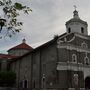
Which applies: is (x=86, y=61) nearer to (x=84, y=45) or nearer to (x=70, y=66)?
(x=84, y=45)

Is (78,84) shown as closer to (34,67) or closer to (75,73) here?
(75,73)

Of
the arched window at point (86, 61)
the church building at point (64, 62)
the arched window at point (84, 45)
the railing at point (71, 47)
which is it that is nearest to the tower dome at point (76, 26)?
the church building at point (64, 62)

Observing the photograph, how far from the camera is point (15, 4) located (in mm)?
8594

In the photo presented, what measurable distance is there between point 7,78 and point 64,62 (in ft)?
56.9

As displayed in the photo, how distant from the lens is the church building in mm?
32125

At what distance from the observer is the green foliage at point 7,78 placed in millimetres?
44031

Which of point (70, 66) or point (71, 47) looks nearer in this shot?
point (70, 66)

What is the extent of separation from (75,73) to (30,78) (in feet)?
33.0

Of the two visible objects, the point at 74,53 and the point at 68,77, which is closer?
the point at 68,77

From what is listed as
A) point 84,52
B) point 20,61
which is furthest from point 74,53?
point 20,61

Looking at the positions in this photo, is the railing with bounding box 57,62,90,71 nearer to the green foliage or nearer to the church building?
the church building

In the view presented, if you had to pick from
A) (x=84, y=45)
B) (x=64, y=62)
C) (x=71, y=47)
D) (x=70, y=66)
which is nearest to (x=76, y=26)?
(x=84, y=45)

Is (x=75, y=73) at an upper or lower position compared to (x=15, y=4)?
lower

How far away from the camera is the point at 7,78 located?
44.6 m
